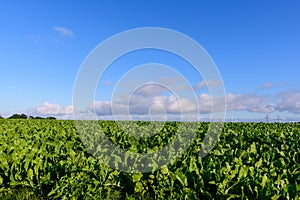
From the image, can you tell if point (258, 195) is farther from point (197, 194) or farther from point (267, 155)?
point (267, 155)

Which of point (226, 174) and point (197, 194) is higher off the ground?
point (226, 174)

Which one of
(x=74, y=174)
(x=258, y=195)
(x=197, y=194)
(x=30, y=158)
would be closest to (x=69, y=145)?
(x=30, y=158)

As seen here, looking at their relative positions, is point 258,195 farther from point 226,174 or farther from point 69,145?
point 69,145

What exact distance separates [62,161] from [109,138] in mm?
5911

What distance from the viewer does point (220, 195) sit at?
571 centimetres

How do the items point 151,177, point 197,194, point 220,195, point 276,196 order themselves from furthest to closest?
point 151,177, point 197,194, point 220,195, point 276,196

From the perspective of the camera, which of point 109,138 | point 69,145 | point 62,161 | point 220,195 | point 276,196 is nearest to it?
point 276,196

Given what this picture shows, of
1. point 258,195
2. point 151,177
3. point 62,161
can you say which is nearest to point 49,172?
point 62,161

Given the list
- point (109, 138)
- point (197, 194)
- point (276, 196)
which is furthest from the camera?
point (109, 138)

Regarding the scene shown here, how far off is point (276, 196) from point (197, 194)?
55.9 inches

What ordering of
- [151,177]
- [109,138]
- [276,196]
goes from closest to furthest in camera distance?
1. [276,196]
2. [151,177]
3. [109,138]

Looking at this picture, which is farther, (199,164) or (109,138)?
(109,138)

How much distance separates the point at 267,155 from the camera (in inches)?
314

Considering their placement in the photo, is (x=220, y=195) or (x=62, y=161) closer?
(x=220, y=195)
